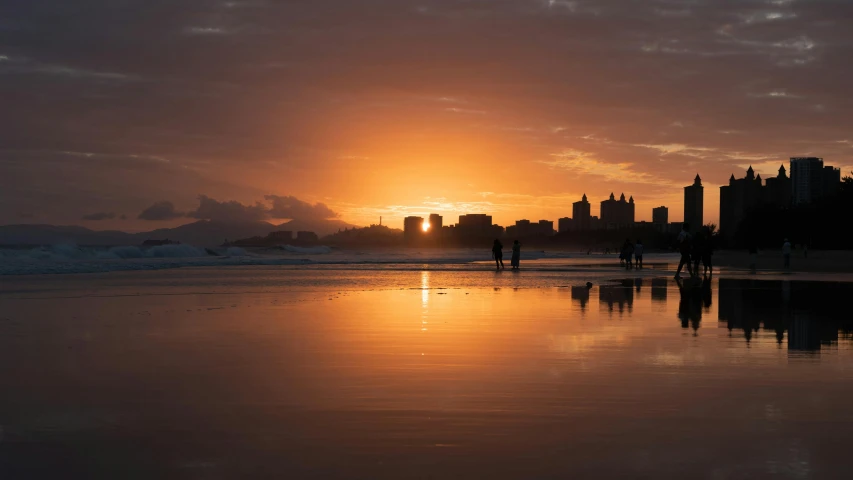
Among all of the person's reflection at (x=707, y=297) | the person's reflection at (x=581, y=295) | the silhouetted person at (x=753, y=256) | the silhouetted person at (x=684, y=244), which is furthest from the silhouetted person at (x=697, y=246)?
the person's reflection at (x=581, y=295)

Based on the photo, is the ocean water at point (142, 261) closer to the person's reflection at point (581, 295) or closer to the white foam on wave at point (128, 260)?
the white foam on wave at point (128, 260)

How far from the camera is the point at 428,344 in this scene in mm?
10602

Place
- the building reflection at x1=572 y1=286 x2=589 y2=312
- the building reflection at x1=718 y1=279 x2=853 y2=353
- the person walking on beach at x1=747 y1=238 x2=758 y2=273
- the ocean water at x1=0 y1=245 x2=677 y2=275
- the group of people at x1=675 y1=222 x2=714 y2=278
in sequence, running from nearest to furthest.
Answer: the building reflection at x1=718 y1=279 x2=853 y2=353, the building reflection at x1=572 y1=286 x2=589 y2=312, the group of people at x1=675 y1=222 x2=714 y2=278, the ocean water at x1=0 y1=245 x2=677 y2=275, the person walking on beach at x1=747 y1=238 x2=758 y2=273

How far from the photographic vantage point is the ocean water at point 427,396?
4.96 metres

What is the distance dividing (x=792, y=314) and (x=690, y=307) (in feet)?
7.32

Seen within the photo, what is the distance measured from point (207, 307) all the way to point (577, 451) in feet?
43.0

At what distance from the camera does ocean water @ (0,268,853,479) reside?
496cm

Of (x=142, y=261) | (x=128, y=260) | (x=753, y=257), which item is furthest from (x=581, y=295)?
(x=753, y=257)

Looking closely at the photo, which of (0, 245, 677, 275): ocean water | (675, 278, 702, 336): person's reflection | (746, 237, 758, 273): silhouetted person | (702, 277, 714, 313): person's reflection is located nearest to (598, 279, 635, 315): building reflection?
(675, 278, 702, 336): person's reflection

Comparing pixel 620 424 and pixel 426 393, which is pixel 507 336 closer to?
pixel 426 393

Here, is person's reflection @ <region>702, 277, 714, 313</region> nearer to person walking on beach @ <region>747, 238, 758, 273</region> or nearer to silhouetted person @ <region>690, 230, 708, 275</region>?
silhouetted person @ <region>690, 230, 708, 275</region>

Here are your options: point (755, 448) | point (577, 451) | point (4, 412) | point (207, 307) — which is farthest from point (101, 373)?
point (207, 307)

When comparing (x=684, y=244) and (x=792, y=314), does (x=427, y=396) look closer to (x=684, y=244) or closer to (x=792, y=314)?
(x=792, y=314)

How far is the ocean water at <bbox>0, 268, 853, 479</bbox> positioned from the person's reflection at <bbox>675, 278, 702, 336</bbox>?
22 cm
